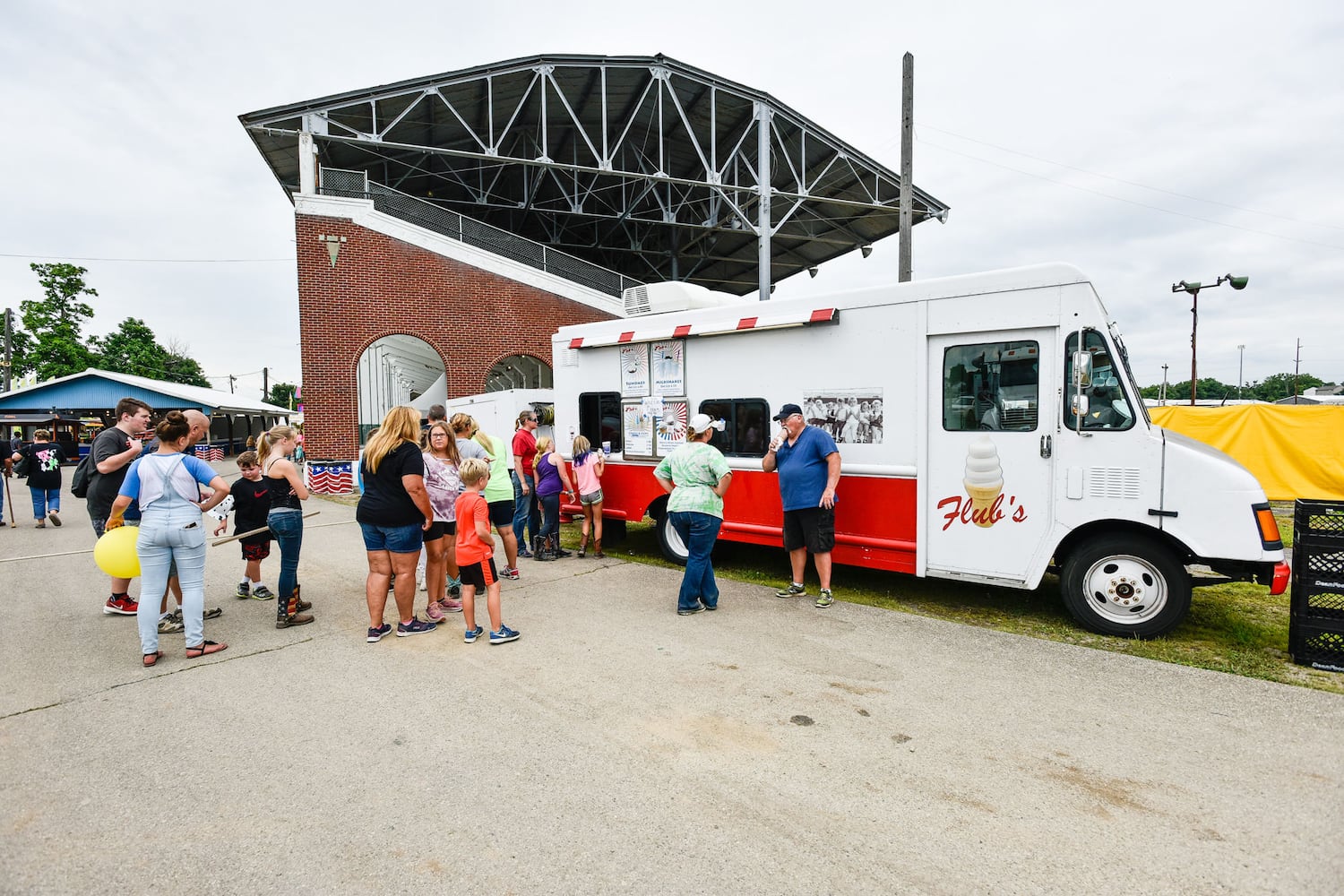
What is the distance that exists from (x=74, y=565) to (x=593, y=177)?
66.9 ft

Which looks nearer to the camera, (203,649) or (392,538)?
(203,649)

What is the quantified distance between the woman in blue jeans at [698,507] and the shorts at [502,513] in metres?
1.79

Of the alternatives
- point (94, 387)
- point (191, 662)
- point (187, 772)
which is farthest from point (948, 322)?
point (94, 387)

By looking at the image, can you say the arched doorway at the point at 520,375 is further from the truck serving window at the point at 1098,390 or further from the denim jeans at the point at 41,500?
the truck serving window at the point at 1098,390

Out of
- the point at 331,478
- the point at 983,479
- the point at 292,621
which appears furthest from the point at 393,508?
the point at 331,478

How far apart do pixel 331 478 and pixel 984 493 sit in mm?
16372

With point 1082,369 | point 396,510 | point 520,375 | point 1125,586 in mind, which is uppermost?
point 520,375

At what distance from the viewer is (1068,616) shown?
579 centimetres

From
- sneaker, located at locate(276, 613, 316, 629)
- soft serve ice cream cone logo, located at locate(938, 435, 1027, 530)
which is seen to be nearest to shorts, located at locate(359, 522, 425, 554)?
sneaker, located at locate(276, 613, 316, 629)

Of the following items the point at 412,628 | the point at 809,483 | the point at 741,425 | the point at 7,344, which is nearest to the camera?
the point at 412,628

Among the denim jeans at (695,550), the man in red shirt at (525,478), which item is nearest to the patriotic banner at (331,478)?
the man in red shirt at (525,478)

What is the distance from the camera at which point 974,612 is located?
5.93m

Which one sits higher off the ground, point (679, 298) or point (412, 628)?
point (679, 298)

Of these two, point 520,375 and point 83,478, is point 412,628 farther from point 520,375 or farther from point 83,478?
point 520,375
